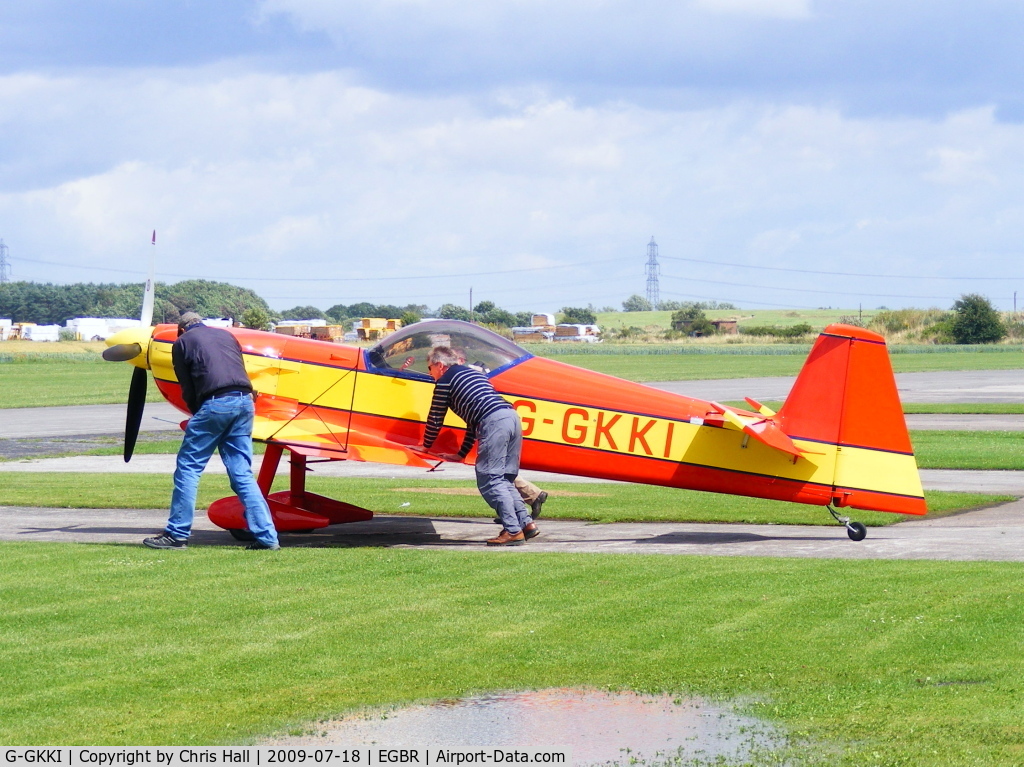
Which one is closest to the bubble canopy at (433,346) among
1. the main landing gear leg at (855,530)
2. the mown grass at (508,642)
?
the mown grass at (508,642)

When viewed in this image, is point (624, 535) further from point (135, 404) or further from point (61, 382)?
point (61, 382)

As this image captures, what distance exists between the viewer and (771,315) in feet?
628

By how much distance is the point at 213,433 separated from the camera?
37.2 feet

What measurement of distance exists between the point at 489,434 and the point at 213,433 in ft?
8.81

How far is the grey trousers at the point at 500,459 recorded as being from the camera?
11734mm

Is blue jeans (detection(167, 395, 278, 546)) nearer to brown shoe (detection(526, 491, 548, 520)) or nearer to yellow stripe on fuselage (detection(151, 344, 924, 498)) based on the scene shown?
yellow stripe on fuselage (detection(151, 344, 924, 498))

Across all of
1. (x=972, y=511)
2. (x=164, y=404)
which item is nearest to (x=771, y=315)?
(x=164, y=404)

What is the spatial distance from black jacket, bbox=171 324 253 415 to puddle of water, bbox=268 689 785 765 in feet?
19.5

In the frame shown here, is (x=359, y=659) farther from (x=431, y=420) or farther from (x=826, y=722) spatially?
(x=431, y=420)

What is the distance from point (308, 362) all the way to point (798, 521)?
586 centimetres

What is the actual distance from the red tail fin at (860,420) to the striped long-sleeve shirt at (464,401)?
2976mm

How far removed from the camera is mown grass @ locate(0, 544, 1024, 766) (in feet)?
19.0

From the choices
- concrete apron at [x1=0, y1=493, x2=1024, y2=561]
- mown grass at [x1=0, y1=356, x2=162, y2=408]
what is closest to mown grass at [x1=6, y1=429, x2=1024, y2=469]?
concrete apron at [x1=0, y1=493, x2=1024, y2=561]

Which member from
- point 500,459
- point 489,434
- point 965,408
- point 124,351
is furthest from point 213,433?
point 965,408
